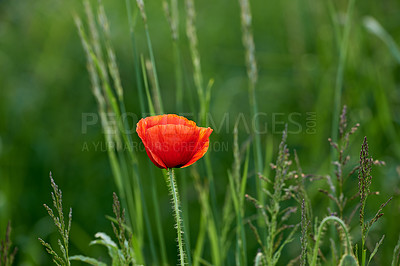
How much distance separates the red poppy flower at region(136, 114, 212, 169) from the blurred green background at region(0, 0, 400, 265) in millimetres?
903

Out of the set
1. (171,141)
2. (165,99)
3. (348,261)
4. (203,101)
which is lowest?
(348,261)

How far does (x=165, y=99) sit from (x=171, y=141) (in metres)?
1.68

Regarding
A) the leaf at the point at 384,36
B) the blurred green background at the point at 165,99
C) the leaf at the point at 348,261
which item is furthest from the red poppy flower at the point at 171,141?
the leaf at the point at 384,36

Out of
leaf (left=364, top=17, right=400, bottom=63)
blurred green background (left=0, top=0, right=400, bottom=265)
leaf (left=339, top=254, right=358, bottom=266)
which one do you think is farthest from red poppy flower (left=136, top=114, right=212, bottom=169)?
leaf (left=364, top=17, right=400, bottom=63)

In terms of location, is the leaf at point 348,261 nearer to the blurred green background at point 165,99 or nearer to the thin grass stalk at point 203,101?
the thin grass stalk at point 203,101

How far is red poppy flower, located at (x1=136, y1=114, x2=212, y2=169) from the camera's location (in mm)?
860

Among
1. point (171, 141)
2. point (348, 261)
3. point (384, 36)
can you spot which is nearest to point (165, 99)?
point (384, 36)

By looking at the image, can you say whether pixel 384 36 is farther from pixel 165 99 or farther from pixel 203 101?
pixel 165 99

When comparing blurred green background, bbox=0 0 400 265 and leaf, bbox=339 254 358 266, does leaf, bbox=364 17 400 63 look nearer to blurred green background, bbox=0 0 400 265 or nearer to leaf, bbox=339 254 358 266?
blurred green background, bbox=0 0 400 265

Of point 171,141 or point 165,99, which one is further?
point 165,99

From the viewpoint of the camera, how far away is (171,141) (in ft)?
2.84

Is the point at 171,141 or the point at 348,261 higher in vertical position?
the point at 171,141

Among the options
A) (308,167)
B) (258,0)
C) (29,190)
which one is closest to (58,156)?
(29,190)

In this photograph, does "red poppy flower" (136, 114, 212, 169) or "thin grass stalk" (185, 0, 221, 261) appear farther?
"thin grass stalk" (185, 0, 221, 261)
